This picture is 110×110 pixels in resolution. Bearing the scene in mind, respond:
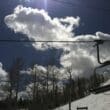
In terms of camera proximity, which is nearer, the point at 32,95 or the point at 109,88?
the point at 109,88

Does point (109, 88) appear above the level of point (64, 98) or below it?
above

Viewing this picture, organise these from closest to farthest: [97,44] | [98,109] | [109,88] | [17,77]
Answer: [97,44], [109,88], [98,109], [17,77]

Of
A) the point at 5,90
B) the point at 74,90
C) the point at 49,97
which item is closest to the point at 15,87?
the point at 5,90

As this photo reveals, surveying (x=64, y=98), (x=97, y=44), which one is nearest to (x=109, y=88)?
(x=97, y=44)

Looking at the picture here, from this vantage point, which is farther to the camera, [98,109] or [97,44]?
[98,109]

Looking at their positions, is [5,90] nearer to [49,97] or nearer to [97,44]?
[49,97]

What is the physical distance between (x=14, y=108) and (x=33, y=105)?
301 inches

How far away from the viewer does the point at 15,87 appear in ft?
182

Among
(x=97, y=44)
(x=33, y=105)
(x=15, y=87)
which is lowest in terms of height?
(x=33, y=105)

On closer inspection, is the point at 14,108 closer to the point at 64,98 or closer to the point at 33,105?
the point at 33,105

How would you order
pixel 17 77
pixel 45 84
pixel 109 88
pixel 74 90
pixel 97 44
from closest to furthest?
pixel 97 44 → pixel 109 88 → pixel 17 77 → pixel 45 84 → pixel 74 90

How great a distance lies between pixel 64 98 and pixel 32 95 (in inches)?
353

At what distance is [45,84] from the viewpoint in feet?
205

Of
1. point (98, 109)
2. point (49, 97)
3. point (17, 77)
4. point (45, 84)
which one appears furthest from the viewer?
point (49, 97)
